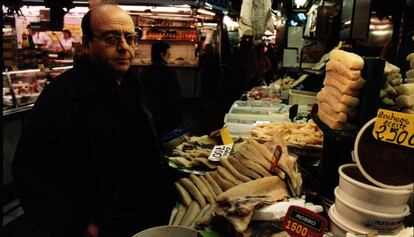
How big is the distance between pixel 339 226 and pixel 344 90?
2.75 ft

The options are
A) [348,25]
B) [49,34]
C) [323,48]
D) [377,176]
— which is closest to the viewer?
[377,176]

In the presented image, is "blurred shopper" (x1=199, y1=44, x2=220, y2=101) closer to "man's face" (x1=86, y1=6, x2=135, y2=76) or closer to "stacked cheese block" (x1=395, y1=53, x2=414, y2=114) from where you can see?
"man's face" (x1=86, y1=6, x2=135, y2=76)

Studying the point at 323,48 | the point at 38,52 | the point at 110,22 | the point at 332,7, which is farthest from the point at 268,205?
the point at 38,52

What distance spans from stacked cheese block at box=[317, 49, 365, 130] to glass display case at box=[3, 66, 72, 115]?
5635mm

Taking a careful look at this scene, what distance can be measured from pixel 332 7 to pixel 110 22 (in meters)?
5.12

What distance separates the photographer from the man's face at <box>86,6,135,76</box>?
2.75 meters

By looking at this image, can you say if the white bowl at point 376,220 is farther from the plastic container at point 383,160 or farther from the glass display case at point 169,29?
the glass display case at point 169,29

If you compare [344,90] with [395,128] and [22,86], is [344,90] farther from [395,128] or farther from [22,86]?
[22,86]

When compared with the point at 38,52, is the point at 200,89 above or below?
below

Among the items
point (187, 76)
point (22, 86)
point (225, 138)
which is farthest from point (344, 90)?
point (187, 76)

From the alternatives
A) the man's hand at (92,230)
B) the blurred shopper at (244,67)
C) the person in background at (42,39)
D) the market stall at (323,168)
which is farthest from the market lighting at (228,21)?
the man's hand at (92,230)

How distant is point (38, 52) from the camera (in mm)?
7773

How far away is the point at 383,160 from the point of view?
174 cm

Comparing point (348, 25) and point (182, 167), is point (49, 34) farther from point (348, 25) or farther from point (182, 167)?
point (182, 167)
